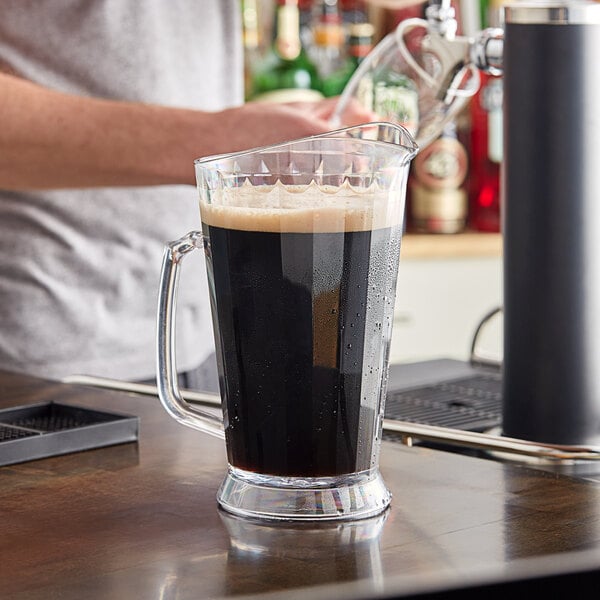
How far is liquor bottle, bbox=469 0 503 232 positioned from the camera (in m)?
2.10

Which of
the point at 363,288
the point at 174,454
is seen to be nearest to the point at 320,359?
the point at 363,288

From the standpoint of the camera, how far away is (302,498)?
551 mm

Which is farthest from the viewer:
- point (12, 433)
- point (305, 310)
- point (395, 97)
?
point (395, 97)

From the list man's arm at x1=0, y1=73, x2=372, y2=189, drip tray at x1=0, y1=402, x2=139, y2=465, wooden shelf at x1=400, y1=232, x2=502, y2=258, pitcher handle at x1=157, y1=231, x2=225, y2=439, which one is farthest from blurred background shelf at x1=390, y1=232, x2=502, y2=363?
pitcher handle at x1=157, y1=231, x2=225, y2=439

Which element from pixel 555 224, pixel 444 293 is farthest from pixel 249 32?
pixel 555 224

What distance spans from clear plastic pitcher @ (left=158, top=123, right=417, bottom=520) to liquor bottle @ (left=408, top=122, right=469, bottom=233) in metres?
1.54

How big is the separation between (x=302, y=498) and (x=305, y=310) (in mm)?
85

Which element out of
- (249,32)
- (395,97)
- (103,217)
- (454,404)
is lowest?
(454,404)

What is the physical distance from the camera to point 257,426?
562 millimetres

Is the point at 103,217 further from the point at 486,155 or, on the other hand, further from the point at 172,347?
the point at 486,155

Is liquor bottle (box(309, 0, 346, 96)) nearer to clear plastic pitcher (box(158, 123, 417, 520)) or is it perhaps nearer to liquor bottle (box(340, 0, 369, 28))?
liquor bottle (box(340, 0, 369, 28))

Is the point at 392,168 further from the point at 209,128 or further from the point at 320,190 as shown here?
the point at 209,128

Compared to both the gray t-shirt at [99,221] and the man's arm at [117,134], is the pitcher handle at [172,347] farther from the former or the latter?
the gray t-shirt at [99,221]

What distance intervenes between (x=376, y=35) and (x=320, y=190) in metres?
1.73
